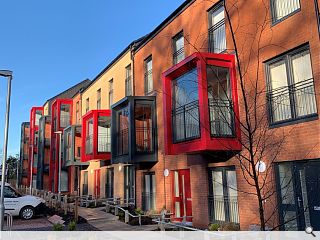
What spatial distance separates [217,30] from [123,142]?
26.0 feet

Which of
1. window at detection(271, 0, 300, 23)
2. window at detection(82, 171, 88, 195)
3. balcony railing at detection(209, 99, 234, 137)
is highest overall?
window at detection(271, 0, 300, 23)

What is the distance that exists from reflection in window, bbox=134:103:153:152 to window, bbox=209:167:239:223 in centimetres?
509

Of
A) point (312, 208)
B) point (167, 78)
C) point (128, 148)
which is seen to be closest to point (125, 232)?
point (128, 148)

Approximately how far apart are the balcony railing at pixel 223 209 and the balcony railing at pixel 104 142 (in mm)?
11107

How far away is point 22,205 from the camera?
18.2 m

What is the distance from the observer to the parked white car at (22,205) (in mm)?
17970

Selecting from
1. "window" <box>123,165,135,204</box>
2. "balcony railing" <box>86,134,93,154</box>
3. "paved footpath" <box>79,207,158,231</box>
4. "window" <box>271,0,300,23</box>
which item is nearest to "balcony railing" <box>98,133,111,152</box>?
"balcony railing" <box>86,134,93,154</box>

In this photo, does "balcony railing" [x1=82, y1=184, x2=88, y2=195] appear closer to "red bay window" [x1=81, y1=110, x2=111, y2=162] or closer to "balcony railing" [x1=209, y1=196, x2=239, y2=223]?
"red bay window" [x1=81, y1=110, x2=111, y2=162]

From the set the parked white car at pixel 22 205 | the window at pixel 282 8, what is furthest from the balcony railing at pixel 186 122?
the parked white car at pixel 22 205

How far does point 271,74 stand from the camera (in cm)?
1034

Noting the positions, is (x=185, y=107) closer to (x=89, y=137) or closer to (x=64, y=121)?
(x=89, y=137)

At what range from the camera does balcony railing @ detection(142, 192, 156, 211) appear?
55.2ft

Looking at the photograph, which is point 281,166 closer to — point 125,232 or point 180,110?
point 180,110

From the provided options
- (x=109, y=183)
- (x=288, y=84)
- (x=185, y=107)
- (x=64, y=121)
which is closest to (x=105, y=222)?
(x=185, y=107)
